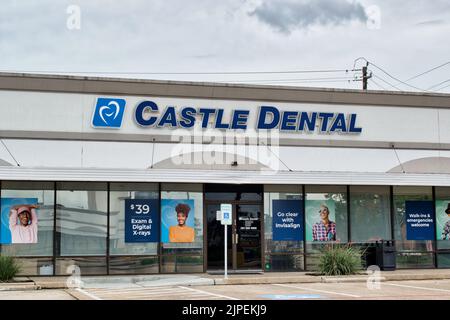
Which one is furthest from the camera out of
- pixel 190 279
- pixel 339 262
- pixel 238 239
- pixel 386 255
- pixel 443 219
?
pixel 443 219

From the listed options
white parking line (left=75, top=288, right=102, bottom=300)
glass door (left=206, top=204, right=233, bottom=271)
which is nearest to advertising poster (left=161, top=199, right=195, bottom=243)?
glass door (left=206, top=204, right=233, bottom=271)

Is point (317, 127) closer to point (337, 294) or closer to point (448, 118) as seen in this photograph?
point (448, 118)

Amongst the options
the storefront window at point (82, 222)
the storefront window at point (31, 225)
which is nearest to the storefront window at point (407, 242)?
the storefront window at point (82, 222)

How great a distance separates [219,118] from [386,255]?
8057mm

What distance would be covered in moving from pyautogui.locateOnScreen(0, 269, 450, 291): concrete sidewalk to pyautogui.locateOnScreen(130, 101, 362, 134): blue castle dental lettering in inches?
218

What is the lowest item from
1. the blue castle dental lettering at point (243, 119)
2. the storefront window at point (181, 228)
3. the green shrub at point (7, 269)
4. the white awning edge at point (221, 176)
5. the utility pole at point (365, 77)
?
the green shrub at point (7, 269)

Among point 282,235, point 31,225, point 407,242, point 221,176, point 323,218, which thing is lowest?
point 407,242

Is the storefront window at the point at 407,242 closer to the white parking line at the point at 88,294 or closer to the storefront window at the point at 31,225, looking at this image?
the white parking line at the point at 88,294

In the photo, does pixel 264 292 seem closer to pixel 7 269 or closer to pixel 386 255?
pixel 7 269

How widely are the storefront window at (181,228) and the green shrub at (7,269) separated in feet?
17.2

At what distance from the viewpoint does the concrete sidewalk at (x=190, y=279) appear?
19.4 m

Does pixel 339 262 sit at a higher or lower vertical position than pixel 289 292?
higher

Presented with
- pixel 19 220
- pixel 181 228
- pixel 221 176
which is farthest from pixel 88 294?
pixel 221 176

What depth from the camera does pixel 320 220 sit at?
24453 mm
